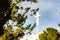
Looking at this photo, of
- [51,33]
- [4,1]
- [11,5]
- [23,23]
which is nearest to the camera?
[4,1]

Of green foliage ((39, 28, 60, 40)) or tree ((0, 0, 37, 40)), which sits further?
green foliage ((39, 28, 60, 40))

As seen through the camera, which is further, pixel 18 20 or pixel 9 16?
pixel 18 20

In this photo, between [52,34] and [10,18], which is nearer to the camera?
[10,18]

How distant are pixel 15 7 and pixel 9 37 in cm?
191

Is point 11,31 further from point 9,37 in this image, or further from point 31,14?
point 31,14

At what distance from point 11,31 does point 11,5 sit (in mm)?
1675

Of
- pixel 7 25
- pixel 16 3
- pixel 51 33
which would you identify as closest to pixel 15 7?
pixel 16 3

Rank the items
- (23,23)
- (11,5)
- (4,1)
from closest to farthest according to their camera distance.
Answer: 1. (4,1)
2. (11,5)
3. (23,23)

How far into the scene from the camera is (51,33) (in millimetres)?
18484

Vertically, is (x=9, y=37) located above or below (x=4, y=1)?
Answer: below

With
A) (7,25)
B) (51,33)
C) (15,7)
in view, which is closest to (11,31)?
(7,25)

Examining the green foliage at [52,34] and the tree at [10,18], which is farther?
the green foliage at [52,34]

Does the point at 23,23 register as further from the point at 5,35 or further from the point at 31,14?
the point at 5,35

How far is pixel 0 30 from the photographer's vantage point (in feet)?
48.5
